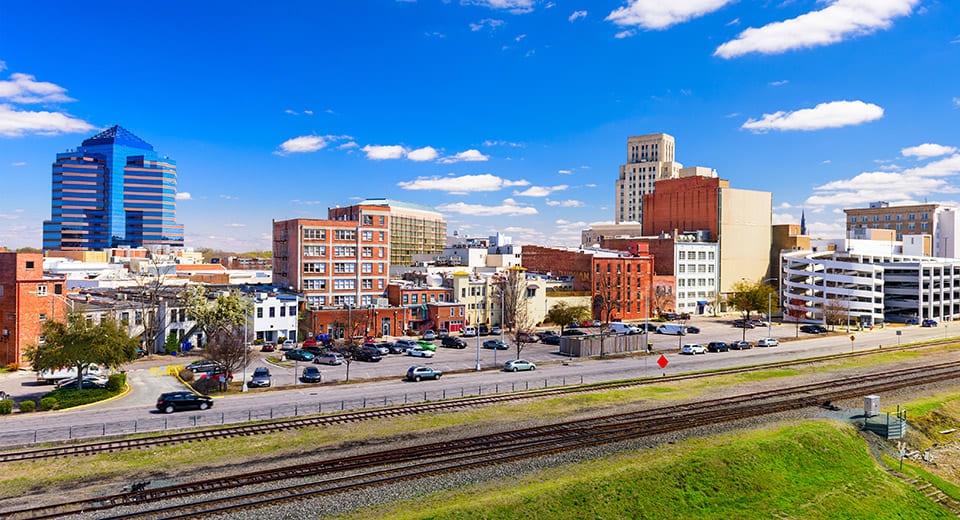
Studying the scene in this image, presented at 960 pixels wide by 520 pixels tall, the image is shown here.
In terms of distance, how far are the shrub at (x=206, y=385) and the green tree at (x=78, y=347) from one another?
619 cm

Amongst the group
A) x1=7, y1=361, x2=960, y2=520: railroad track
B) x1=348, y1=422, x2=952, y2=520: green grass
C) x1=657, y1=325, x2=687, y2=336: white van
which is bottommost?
x1=348, y1=422, x2=952, y2=520: green grass

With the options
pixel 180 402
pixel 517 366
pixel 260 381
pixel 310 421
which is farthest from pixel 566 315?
pixel 180 402

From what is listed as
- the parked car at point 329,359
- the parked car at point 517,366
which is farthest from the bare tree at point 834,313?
the parked car at point 329,359

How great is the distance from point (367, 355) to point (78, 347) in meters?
26.4

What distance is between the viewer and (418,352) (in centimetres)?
6731

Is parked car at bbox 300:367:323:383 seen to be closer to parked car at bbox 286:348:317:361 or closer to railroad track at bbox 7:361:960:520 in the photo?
parked car at bbox 286:348:317:361

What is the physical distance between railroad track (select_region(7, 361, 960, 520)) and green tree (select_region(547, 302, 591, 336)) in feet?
134

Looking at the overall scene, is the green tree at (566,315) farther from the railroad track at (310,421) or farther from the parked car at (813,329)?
the parked car at (813,329)

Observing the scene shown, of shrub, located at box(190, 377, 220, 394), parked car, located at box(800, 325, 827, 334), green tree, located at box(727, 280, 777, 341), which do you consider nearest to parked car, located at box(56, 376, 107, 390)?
shrub, located at box(190, 377, 220, 394)

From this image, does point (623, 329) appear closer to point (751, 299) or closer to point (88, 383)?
point (751, 299)

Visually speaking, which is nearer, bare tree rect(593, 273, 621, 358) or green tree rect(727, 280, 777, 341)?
bare tree rect(593, 273, 621, 358)

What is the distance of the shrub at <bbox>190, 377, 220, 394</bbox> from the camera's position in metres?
48.8

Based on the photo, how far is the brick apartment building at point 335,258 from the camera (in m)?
84.1

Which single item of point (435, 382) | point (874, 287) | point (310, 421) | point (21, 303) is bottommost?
point (435, 382)
